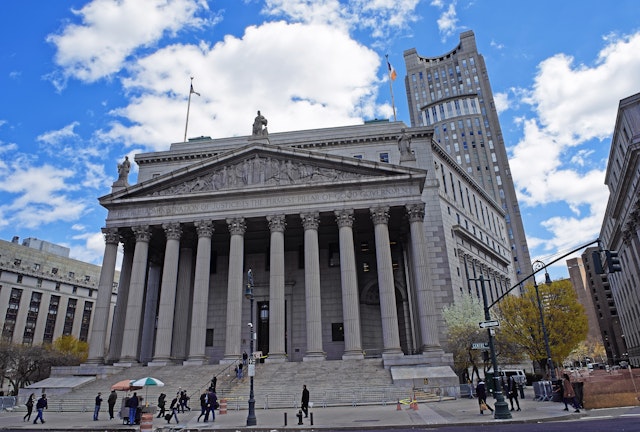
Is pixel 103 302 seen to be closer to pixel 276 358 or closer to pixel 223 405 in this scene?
pixel 276 358

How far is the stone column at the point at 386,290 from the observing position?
1307 inches

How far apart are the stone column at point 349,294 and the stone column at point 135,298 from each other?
17019 mm

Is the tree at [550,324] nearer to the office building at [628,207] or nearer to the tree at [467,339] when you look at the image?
the tree at [467,339]

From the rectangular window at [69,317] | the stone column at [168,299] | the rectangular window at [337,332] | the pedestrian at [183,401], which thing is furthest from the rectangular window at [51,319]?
the pedestrian at [183,401]

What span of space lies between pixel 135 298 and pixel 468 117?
88.7m

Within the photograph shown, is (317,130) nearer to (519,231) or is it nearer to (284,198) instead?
(284,198)

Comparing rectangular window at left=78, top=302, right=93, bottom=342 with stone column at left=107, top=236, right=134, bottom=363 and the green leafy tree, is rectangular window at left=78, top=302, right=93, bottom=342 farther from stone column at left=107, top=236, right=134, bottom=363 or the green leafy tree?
the green leafy tree

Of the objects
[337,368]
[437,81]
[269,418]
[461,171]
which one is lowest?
[269,418]

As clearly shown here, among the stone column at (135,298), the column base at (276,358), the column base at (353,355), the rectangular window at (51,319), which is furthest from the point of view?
the rectangular window at (51,319)

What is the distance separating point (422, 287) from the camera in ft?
115

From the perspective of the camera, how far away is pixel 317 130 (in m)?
54.3

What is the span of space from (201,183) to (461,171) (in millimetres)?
37708

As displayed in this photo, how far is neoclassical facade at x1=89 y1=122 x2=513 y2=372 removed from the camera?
3528 centimetres

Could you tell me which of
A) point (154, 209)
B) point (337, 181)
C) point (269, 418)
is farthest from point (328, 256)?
point (269, 418)
